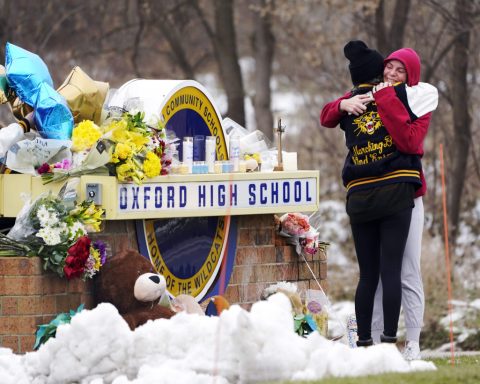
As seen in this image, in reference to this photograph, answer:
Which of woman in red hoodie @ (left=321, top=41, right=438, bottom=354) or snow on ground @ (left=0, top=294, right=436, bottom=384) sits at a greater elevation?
woman in red hoodie @ (left=321, top=41, right=438, bottom=354)

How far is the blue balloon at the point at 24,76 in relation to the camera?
8047mm

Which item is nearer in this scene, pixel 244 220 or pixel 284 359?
pixel 284 359

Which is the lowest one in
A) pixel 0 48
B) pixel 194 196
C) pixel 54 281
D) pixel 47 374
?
pixel 47 374

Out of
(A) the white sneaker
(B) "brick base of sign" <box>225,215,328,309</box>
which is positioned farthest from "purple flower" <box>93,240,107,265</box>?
(A) the white sneaker

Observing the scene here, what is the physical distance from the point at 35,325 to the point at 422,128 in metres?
2.55

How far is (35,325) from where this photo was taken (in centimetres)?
732

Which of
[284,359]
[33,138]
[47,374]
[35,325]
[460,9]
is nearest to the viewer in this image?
[284,359]

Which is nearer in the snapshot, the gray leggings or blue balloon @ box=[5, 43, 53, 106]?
the gray leggings

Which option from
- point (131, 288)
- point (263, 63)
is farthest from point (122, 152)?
point (263, 63)

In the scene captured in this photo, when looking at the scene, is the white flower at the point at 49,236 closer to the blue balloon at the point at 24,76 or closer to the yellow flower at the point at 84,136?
the yellow flower at the point at 84,136

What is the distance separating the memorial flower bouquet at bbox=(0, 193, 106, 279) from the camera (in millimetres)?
7336

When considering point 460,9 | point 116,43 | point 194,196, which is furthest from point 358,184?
point 116,43

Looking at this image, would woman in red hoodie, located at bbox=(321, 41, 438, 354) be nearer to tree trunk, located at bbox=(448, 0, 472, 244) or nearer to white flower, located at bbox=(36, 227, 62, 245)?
white flower, located at bbox=(36, 227, 62, 245)

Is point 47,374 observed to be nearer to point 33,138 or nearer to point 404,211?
point 33,138
